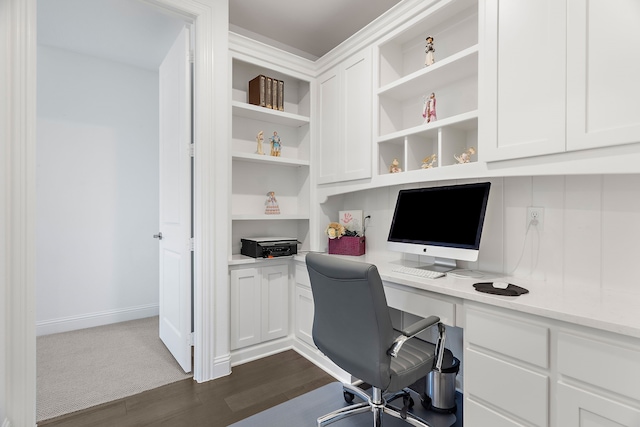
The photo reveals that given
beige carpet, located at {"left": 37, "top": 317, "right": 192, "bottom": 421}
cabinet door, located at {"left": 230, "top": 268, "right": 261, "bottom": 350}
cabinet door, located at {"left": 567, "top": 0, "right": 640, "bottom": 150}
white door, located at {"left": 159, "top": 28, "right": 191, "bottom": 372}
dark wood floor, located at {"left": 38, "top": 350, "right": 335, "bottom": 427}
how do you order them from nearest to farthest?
cabinet door, located at {"left": 567, "top": 0, "right": 640, "bottom": 150} < dark wood floor, located at {"left": 38, "top": 350, "right": 335, "bottom": 427} < beige carpet, located at {"left": 37, "top": 317, "right": 192, "bottom": 421} < white door, located at {"left": 159, "top": 28, "right": 191, "bottom": 372} < cabinet door, located at {"left": 230, "top": 268, "right": 261, "bottom": 350}

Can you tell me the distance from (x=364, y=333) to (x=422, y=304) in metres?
0.45

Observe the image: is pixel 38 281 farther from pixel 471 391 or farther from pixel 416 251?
pixel 471 391

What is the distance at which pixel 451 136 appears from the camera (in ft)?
6.54

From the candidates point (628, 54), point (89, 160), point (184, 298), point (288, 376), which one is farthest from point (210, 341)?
point (628, 54)

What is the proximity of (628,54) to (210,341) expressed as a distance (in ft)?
9.01

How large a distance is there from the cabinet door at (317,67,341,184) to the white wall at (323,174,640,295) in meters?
1.27

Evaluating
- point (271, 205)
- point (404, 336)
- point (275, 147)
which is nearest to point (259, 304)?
point (271, 205)


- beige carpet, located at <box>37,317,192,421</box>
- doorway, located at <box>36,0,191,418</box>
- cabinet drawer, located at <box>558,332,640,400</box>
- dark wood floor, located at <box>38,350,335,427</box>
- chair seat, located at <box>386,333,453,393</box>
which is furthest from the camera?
doorway, located at <box>36,0,191,418</box>

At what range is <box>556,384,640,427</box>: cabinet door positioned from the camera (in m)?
1.04

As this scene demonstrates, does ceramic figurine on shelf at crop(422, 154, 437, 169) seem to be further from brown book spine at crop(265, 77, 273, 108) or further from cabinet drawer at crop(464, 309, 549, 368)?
brown book spine at crop(265, 77, 273, 108)

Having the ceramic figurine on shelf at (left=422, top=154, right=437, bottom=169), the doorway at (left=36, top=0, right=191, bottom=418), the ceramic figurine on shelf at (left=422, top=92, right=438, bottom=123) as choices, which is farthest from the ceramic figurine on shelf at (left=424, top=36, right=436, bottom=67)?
the doorway at (left=36, top=0, right=191, bottom=418)

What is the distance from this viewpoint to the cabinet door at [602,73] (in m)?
1.22

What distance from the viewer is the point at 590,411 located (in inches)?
43.6

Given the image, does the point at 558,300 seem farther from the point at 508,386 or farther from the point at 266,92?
the point at 266,92
